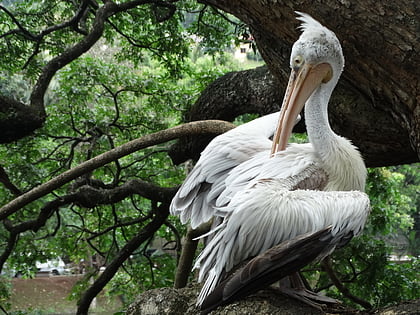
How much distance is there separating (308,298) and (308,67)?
1348 millimetres

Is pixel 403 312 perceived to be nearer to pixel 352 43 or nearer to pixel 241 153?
pixel 241 153

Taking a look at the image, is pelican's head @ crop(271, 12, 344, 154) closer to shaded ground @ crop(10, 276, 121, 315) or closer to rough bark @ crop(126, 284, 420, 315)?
rough bark @ crop(126, 284, 420, 315)

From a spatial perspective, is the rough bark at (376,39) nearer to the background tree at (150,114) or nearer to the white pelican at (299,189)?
the background tree at (150,114)

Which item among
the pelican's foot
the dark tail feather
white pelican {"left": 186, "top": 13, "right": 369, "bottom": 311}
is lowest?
the pelican's foot

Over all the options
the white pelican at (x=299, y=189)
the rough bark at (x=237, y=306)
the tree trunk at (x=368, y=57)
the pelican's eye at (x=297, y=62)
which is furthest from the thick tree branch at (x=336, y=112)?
the rough bark at (x=237, y=306)

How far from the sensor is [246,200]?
8.33 ft

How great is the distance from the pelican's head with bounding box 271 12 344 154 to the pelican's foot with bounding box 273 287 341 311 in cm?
82

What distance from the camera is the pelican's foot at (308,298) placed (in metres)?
2.70

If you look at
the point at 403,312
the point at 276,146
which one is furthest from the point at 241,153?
the point at 403,312

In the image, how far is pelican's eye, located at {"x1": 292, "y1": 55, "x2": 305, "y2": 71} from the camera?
291cm

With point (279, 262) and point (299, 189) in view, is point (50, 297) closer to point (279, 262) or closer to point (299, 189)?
point (299, 189)

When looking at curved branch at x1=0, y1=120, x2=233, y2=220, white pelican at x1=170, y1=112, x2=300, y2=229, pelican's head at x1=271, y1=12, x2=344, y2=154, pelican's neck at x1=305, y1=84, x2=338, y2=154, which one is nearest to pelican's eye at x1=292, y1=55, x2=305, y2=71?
pelican's head at x1=271, y1=12, x2=344, y2=154

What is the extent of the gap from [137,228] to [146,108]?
178 centimetres

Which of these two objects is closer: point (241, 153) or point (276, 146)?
point (276, 146)
